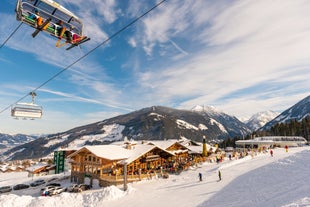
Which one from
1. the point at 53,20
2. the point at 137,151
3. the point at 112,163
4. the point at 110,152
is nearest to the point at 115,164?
the point at 112,163

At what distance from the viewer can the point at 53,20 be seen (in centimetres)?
1028

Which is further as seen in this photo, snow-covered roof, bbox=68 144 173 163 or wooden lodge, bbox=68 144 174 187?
snow-covered roof, bbox=68 144 173 163

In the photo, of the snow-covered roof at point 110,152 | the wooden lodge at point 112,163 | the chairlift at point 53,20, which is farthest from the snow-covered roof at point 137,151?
the chairlift at point 53,20

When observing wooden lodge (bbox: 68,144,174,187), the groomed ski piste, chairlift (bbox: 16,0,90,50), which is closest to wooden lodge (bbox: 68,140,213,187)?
wooden lodge (bbox: 68,144,174,187)

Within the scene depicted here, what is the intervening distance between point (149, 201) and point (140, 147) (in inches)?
709

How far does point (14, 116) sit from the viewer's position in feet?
42.7

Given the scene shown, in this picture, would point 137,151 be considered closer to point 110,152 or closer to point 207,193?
point 110,152

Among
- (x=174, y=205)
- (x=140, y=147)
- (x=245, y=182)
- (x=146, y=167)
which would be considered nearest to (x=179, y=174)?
(x=146, y=167)

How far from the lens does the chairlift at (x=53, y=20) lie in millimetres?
9211

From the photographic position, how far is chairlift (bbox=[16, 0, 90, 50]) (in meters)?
9.21

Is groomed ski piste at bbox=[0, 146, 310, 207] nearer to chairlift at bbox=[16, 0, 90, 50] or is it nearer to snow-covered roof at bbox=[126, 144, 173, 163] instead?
snow-covered roof at bbox=[126, 144, 173, 163]

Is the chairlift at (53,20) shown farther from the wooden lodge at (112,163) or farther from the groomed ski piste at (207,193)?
the wooden lodge at (112,163)

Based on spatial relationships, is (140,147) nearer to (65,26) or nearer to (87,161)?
(87,161)

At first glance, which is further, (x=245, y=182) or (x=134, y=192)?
(x=134, y=192)
